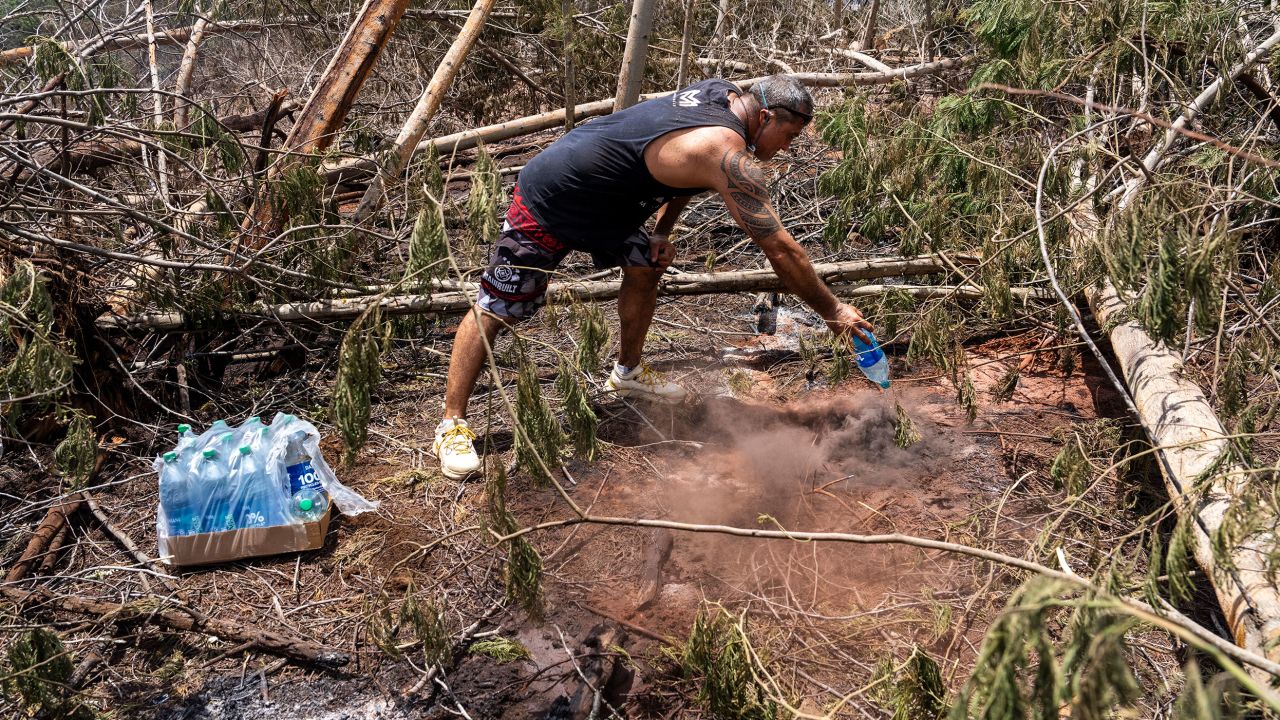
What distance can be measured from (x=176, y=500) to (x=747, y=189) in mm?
2271

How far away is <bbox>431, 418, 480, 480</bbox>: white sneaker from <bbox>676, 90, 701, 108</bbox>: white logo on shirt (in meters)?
1.55

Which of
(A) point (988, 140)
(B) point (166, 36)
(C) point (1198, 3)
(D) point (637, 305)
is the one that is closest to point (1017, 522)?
(D) point (637, 305)

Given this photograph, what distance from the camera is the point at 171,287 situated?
3852 mm

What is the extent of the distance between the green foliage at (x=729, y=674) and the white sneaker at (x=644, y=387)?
1.84 m

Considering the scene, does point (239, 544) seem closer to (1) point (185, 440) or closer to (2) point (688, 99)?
(1) point (185, 440)

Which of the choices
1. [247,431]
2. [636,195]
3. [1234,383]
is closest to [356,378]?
[247,431]

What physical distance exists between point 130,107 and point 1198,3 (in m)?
5.12

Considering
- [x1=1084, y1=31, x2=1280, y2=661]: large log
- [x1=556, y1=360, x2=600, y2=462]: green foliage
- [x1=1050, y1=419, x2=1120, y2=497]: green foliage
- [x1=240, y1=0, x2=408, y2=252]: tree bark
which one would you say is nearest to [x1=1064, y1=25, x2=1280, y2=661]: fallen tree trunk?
[x1=1084, y1=31, x2=1280, y2=661]: large log

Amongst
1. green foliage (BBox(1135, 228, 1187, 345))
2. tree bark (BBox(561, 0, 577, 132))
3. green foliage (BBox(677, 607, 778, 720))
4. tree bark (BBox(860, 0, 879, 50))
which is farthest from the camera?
tree bark (BBox(860, 0, 879, 50))

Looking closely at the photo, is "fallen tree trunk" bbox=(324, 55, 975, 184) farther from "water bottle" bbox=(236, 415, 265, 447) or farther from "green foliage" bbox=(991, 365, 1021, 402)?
"green foliage" bbox=(991, 365, 1021, 402)

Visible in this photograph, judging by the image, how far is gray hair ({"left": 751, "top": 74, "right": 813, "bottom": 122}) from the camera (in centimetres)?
312

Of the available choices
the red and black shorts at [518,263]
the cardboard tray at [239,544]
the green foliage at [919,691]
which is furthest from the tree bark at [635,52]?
the green foliage at [919,691]

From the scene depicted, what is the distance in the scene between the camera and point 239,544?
9.82 ft

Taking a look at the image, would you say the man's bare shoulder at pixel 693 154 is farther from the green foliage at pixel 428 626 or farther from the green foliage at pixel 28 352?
the green foliage at pixel 28 352
